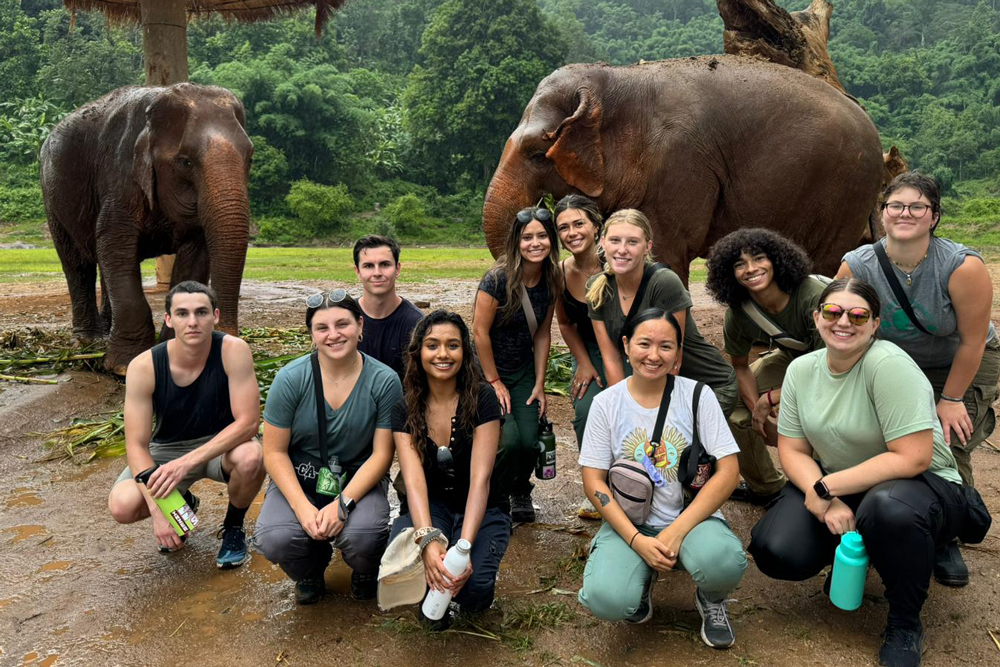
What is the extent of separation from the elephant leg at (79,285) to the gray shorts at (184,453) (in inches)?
199

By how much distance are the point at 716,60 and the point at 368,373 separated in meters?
4.91

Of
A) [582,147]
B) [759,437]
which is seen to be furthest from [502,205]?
[759,437]

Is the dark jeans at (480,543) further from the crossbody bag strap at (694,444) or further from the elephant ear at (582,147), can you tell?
the elephant ear at (582,147)

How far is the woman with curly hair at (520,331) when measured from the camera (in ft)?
12.6

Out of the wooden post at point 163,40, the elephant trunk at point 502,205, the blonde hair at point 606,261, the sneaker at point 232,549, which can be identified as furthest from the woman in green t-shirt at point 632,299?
the wooden post at point 163,40

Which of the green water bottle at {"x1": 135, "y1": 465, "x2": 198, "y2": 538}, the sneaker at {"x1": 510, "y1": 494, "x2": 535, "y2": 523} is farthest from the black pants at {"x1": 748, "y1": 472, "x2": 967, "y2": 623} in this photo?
the green water bottle at {"x1": 135, "y1": 465, "x2": 198, "y2": 538}

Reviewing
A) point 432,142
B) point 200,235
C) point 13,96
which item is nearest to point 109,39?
point 13,96

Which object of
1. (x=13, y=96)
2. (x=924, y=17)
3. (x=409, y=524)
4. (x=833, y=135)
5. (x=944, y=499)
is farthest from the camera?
(x=924, y=17)

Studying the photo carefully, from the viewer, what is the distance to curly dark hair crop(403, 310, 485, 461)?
10.8 feet

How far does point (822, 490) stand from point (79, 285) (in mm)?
7484

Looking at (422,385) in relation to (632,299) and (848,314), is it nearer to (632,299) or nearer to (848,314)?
(632,299)

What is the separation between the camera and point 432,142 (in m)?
40.8

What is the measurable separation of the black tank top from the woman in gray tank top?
8.91 feet

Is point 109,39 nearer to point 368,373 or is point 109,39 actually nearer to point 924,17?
point 368,373
